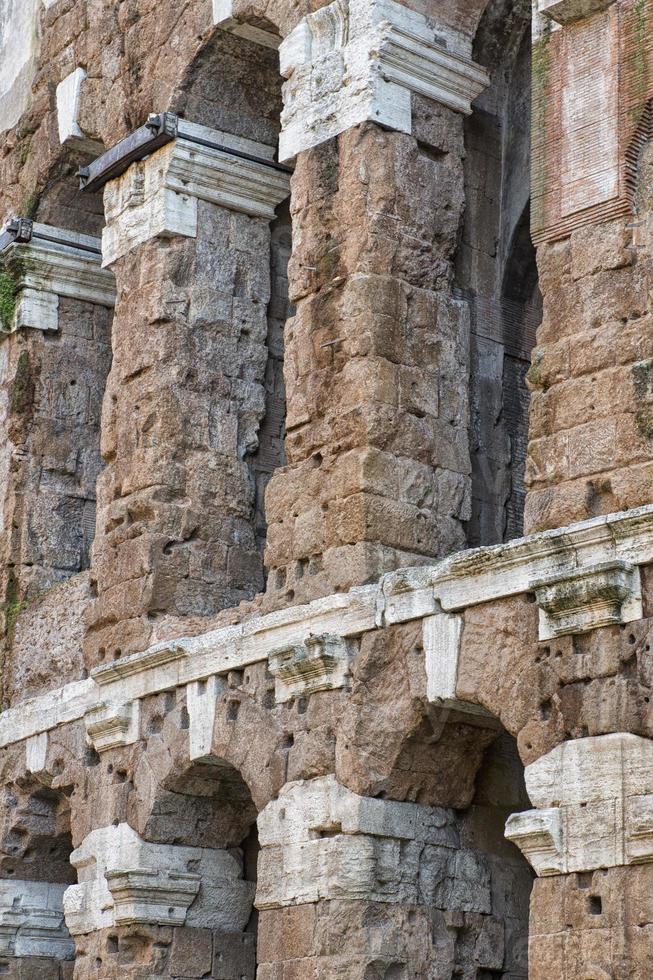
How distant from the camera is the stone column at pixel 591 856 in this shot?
30.7ft

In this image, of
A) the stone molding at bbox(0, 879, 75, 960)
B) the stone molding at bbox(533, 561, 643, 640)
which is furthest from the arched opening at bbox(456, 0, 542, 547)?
the stone molding at bbox(0, 879, 75, 960)

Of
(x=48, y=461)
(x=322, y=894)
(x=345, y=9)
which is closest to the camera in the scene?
(x=322, y=894)

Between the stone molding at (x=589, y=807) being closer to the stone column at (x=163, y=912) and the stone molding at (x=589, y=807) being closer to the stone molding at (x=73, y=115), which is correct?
the stone column at (x=163, y=912)

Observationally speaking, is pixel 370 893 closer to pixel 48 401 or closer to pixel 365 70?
pixel 365 70

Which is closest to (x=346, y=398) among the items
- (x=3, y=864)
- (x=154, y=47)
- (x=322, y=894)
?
(x=322, y=894)

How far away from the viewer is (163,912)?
1252 centimetres

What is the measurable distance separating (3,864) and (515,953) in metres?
4.25

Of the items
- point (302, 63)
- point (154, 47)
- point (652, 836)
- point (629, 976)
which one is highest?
point (154, 47)

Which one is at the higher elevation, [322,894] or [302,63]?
[302,63]

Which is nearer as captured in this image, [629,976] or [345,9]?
[629,976]

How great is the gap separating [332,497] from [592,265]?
201cm

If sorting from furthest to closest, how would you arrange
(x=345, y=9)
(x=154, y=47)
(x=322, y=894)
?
(x=154, y=47), (x=345, y=9), (x=322, y=894)

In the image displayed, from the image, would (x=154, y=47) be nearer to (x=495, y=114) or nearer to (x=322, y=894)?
(x=495, y=114)

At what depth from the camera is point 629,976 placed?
9281 millimetres
